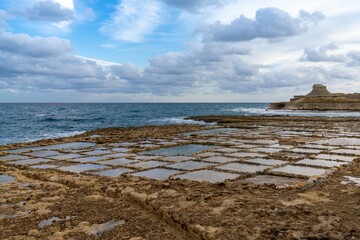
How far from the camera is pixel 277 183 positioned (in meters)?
5.98

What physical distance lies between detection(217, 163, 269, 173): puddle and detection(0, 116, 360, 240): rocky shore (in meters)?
0.02

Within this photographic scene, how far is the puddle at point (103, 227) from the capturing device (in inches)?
→ 150

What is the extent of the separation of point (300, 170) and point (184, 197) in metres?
3.29

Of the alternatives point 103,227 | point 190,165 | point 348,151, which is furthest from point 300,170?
point 103,227

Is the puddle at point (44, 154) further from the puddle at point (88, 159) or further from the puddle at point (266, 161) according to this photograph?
the puddle at point (266, 161)

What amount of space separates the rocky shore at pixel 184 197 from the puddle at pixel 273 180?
0.02 meters

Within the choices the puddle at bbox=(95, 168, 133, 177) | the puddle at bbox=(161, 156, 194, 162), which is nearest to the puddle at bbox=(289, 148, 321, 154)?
the puddle at bbox=(161, 156, 194, 162)

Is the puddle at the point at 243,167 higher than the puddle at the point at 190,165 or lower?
higher

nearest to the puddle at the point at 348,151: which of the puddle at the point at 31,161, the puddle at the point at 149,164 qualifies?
the puddle at the point at 149,164

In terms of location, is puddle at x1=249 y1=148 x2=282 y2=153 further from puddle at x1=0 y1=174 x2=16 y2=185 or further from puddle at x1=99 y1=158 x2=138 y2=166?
puddle at x1=0 y1=174 x2=16 y2=185

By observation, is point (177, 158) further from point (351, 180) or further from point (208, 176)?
point (351, 180)

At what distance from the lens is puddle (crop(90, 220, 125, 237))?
3822 mm

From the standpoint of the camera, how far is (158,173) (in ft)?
23.2

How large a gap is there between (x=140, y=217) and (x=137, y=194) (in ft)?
2.88
